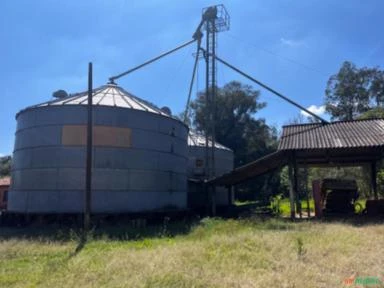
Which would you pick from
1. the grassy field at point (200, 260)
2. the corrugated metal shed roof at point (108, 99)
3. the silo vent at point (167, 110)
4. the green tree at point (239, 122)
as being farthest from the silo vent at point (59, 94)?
the green tree at point (239, 122)

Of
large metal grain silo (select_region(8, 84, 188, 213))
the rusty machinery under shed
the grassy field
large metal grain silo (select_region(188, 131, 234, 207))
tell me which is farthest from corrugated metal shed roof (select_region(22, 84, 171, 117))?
large metal grain silo (select_region(188, 131, 234, 207))

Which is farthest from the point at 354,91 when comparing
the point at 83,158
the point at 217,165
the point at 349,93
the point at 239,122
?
the point at 83,158

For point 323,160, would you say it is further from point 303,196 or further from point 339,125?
point 303,196

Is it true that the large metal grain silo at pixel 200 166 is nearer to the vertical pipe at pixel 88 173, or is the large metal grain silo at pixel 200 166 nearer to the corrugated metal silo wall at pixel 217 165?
the corrugated metal silo wall at pixel 217 165

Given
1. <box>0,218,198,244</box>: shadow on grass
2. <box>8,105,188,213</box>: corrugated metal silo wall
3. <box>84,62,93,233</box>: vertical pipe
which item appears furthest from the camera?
<box>8,105,188,213</box>: corrugated metal silo wall

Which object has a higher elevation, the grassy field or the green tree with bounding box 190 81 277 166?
Answer: the green tree with bounding box 190 81 277 166

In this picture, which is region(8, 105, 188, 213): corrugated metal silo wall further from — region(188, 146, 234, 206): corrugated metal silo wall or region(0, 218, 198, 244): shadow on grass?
region(188, 146, 234, 206): corrugated metal silo wall

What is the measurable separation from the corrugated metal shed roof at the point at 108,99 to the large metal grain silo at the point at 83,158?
5 centimetres

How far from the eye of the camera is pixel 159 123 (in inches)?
685

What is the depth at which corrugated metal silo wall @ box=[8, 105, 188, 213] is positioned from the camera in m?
15.0

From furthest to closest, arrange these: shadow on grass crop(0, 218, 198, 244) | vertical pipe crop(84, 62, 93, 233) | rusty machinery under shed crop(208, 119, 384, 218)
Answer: rusty machinery under shed crop(208, 119, 384, 218), vertical pipe crop(84, 62, 93, 233), shadow on grass crop(0, 218, 198, 244)

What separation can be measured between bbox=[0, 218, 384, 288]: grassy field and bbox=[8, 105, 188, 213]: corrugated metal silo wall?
3.21 metres

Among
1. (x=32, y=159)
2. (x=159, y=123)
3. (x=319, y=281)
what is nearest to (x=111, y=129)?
(x=159, y=123)

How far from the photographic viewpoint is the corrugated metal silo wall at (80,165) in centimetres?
1498
